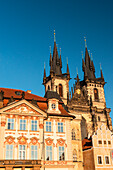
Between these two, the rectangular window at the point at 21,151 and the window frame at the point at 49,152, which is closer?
the rectangular window at the point at 21,151

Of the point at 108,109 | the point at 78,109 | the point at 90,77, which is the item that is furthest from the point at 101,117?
the point at 90,77

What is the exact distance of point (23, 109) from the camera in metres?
31.5

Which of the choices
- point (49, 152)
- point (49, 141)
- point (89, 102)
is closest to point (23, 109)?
point (49, 141)

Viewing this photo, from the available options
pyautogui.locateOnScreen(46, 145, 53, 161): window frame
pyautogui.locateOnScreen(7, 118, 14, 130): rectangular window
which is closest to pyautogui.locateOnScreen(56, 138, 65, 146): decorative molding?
pyautogui.locateOnScreen(46, 145, 53, 161): window frame

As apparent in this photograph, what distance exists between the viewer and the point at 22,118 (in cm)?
3100

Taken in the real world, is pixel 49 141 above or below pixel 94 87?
below

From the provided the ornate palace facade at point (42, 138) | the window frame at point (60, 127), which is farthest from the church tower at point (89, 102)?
the window frame at point (60, 127)

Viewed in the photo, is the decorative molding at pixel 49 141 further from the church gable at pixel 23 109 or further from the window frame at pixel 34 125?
the church gable at pixel 23 109

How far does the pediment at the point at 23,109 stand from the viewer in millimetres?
30886

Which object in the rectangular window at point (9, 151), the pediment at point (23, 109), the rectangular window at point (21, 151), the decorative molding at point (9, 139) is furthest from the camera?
the pediment at point (23, 109)

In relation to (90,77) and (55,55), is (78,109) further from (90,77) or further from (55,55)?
(55,55)

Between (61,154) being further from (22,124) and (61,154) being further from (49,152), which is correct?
(22,124)

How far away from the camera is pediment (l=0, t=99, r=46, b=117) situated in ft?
101

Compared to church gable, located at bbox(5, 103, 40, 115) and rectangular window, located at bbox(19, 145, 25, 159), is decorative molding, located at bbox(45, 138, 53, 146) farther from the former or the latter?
church gable, located at bbox(5, 103, 40, 115)
